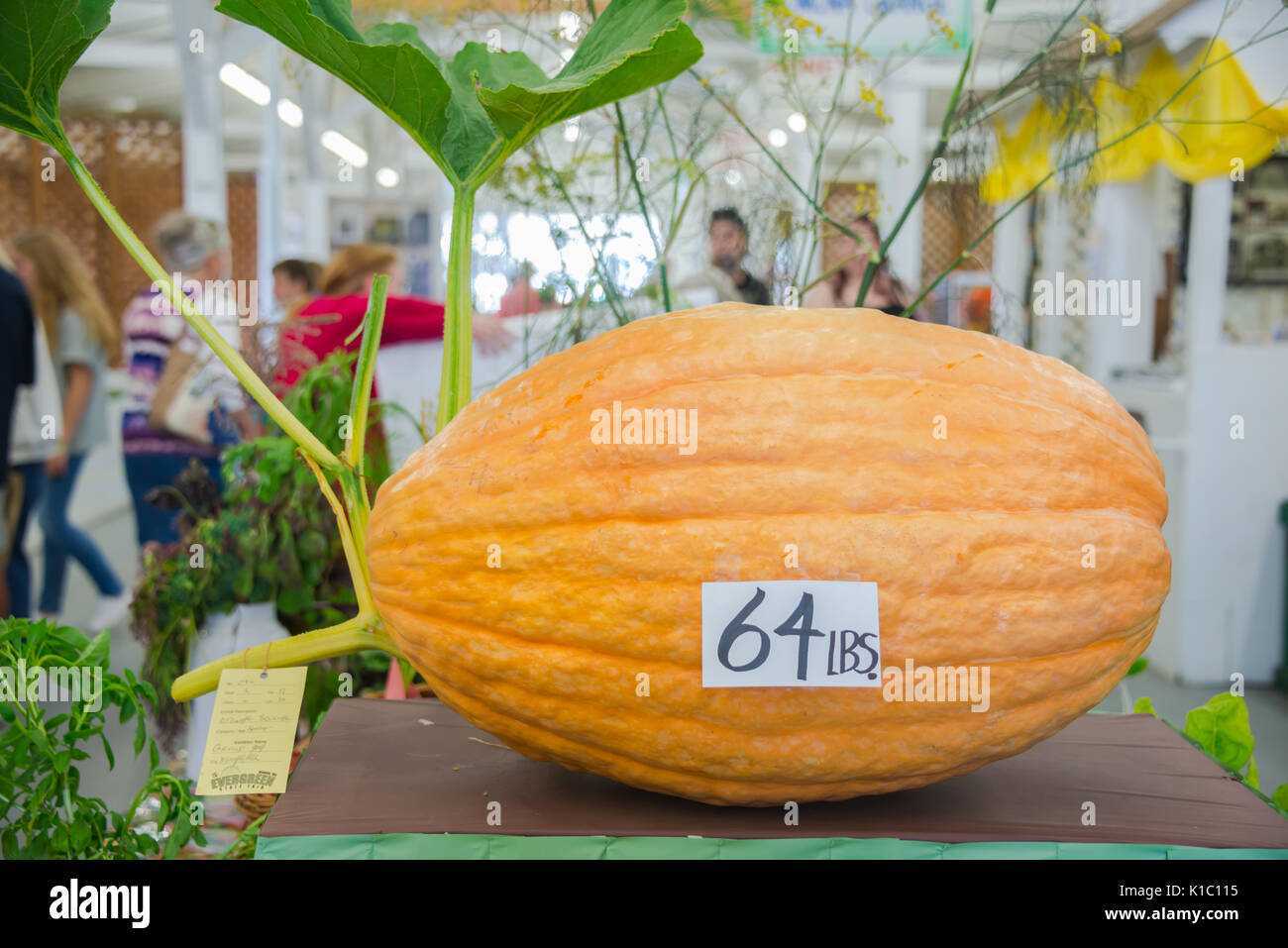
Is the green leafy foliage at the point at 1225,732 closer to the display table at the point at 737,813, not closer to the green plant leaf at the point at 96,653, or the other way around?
the display table at the point at 737,813

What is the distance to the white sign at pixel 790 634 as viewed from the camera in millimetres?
724

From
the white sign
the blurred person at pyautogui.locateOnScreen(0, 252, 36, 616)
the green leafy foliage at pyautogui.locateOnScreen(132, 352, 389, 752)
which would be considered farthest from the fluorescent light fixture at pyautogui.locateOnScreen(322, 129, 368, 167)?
the white sign

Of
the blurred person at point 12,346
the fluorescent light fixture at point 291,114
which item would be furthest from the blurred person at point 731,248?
the fluorescent light fixture at point 291,114

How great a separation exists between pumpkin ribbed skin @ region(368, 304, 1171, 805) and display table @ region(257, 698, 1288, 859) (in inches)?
1.6

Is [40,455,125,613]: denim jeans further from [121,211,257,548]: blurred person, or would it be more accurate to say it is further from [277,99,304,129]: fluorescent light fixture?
[277,99,304,129]: fluorescent light fixture

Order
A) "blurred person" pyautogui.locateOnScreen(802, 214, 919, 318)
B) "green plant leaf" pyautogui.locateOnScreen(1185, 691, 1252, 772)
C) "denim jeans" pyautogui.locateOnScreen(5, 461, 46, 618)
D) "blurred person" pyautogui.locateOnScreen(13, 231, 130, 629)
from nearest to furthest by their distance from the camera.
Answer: "green plant leaf" pyautogui.locateOnScreen(1185, 691, 1252, 772) → "blurred person" pyautogui.locateOnScreen(802, 214, 919, 318) → "denim jeans" pyautogui.locateOnScreen(5, 461, 46, 618) → "blurred person" pyautogui.locateOnScreen(13, 231, 130, 629)

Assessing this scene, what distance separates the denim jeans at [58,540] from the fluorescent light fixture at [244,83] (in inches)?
85.2

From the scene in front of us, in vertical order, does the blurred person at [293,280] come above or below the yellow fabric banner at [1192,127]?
below

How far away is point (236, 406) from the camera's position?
1917 mm

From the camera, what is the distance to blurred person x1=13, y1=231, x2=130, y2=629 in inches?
141

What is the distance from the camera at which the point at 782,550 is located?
0.74m

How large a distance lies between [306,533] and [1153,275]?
4891mm
